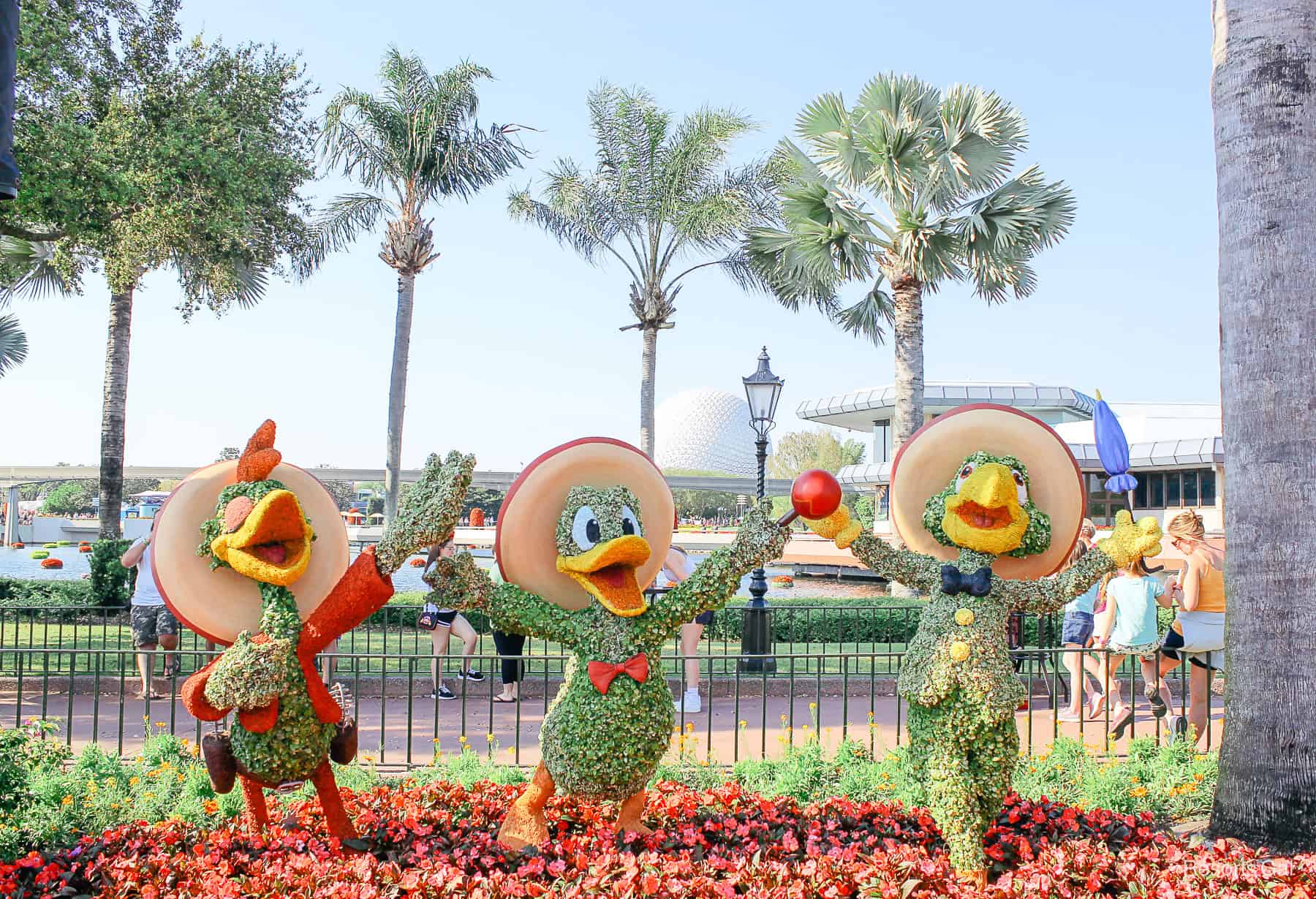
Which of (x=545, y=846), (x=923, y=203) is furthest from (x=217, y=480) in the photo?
(x=923, y=203)

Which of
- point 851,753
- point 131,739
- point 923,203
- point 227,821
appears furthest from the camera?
point 923,203

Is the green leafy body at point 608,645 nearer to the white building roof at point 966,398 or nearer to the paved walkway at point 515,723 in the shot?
the paved walkway at point 515,723

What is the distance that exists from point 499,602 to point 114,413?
45.4 ft

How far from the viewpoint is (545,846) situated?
13.7ft

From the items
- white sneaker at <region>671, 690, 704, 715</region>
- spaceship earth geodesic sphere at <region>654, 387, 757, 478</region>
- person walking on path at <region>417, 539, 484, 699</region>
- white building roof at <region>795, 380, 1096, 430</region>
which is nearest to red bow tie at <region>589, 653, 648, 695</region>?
person walking on path at <region>417, 539, 484, 699</region>

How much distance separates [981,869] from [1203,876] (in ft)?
2.70

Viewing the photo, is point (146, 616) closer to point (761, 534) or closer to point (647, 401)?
point (761, 534)

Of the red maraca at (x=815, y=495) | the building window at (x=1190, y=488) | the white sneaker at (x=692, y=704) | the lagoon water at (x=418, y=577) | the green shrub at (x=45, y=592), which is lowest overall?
the white sneaker at (x=692, y=704)

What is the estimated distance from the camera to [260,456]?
163 inches

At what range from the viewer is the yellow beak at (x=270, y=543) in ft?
12.9

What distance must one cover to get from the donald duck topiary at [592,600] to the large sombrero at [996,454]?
70 centimetres

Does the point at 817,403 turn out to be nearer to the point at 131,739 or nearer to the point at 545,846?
the point at 131,739

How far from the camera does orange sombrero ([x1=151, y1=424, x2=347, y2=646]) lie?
4.01m

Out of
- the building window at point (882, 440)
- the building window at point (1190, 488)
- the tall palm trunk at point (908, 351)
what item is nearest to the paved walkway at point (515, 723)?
the tall palm trunk at point (908, 351)
